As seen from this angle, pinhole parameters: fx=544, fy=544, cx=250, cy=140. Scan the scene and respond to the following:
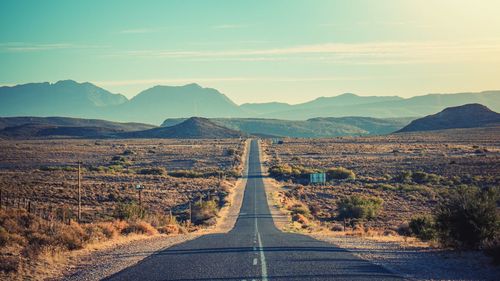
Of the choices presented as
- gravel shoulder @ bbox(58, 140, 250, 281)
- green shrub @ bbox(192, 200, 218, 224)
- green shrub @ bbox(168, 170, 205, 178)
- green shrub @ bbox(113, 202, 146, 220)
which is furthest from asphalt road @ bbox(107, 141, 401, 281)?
green shrub @ bbox(168, 170, 205, 178)

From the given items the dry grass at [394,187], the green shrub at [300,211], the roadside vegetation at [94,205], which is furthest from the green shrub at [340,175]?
the green shrub at [300,211]

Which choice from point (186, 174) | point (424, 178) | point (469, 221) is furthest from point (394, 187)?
point (469, 221)

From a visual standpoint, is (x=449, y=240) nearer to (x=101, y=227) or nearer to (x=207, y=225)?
(x=101, y=227)

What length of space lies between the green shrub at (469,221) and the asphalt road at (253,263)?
11.1 ft

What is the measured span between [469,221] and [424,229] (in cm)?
523

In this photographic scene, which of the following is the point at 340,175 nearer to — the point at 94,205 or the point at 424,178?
the point at 424,178

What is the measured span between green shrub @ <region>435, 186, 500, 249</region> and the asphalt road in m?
3.40

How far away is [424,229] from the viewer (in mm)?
21625

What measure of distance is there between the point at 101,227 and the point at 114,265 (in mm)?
7491

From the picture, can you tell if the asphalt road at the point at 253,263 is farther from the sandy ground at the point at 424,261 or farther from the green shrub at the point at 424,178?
the green shrub at the point at 424,178

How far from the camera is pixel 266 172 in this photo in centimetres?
8500

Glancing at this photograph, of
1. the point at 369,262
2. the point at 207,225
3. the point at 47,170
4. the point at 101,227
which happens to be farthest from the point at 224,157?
the point at 369,262

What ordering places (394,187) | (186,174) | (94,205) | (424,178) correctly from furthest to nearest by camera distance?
(186,174), (424,178), (394,187), (94,205)

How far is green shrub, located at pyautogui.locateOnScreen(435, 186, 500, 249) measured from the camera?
16344mm
